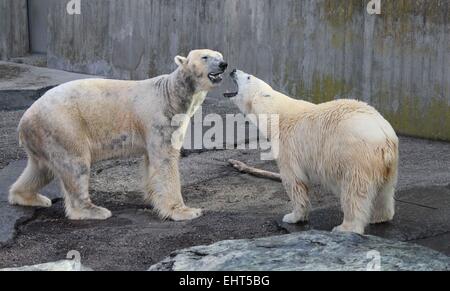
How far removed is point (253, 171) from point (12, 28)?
351 inches

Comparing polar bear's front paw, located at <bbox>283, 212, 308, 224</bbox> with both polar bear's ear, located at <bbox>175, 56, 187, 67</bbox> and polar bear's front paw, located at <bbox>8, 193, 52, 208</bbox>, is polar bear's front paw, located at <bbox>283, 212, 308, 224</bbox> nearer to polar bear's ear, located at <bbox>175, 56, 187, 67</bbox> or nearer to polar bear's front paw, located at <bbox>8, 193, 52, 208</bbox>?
polar bear's ear, located at <bbox>175, 56, 187, 67</bbox>

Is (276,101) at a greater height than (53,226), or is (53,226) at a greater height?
(276,101)

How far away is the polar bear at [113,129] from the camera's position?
19.6 feet

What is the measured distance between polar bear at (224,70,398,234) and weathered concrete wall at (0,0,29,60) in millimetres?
9888

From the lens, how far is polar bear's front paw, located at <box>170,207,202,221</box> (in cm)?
598

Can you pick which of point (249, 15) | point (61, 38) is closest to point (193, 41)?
point (249, 15)

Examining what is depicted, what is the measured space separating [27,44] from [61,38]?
1829mm

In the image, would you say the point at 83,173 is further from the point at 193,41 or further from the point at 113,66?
the point at 113,66

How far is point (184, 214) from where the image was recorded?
6.00 m

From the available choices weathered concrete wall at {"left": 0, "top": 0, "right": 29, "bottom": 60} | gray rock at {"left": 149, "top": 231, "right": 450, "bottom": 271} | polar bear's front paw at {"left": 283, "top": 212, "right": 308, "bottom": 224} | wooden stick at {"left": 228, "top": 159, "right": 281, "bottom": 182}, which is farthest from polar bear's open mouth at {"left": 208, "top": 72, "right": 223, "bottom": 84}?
weathered concrete wall at {"left": 0, "top": 0, "right": 29, "bottom": 60}

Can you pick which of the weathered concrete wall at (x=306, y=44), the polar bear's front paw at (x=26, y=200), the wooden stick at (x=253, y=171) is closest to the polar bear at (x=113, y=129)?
the polar bear's front paw at (x=26, y=200)

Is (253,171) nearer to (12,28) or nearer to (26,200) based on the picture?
(26,200)

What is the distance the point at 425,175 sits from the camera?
278 inches

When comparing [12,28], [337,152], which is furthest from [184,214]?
[12,28]
